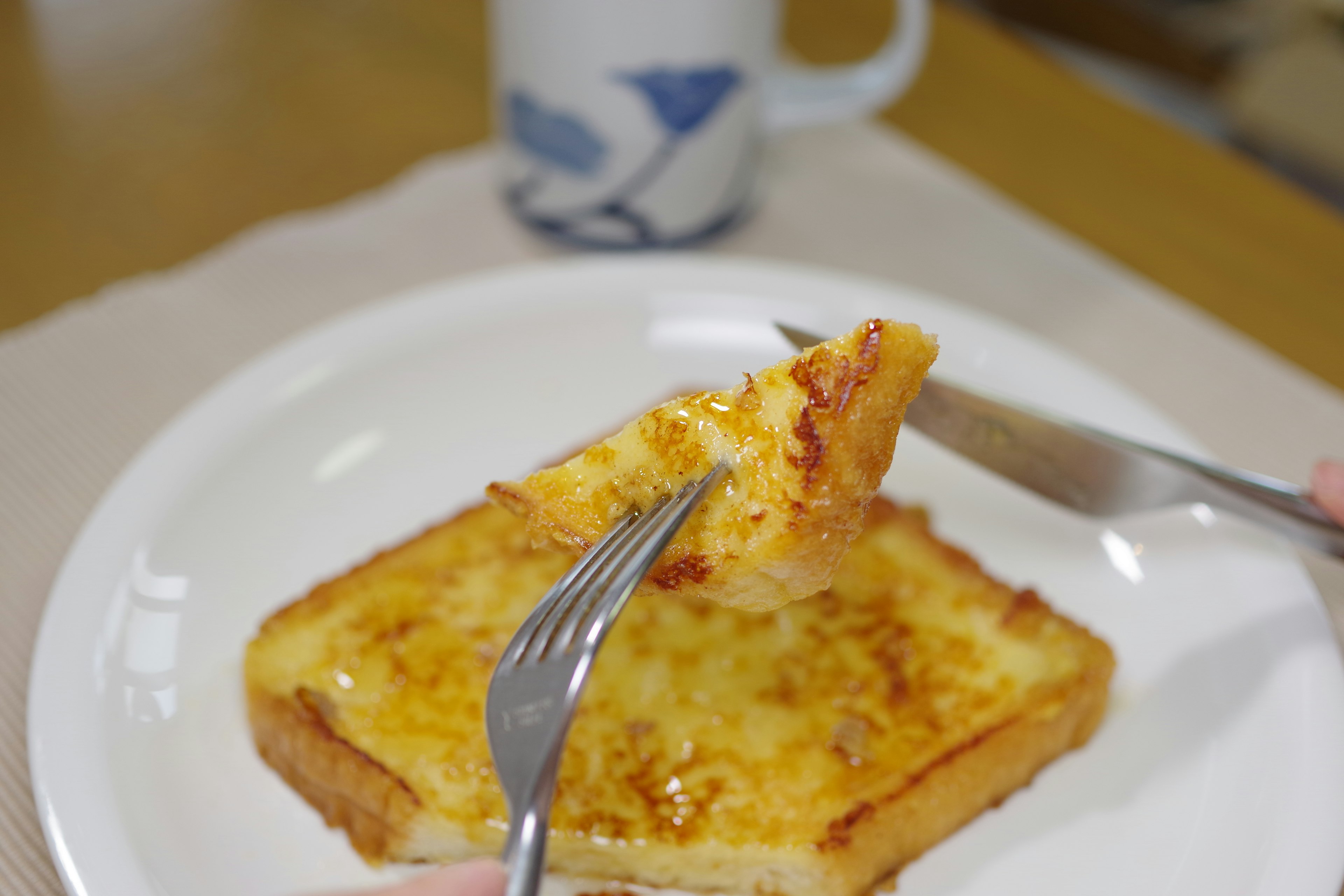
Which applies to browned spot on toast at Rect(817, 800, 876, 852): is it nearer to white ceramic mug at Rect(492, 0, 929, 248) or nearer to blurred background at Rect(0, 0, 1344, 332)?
white ceramic mug at Rect(492, 0, 929, 248)

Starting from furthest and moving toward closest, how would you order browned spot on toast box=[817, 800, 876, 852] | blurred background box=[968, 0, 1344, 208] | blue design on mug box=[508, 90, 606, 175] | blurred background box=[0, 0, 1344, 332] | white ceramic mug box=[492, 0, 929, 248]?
blurred background box=[968, 0, 1344, 208] < blurred background box=[0, 0, 1344, 332] < blue design on mug box=[508, 90, 606, 175] < white ceramic mug box=[492, 0, 929, 248] < browned spot on toast box=[817, 800, 876, 852]

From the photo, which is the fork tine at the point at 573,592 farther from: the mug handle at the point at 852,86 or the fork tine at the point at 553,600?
the mug handle at the point at 852,86

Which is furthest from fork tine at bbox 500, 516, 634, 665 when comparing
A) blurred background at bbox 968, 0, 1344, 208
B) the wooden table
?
blurred background at bbox 968, 0, 1344, 208

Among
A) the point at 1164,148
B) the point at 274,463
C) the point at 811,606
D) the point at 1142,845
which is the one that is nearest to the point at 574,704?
the point at 811,606

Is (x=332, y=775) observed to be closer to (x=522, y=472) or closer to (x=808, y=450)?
(x=522, y=472)

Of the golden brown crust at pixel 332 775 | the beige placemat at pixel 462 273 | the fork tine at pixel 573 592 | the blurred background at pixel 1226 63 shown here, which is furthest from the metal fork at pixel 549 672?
the blurred background at pixel 1226 63

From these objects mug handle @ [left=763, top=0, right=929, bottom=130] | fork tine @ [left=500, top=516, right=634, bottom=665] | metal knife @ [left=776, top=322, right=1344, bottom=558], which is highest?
mug handle @ [left=763, top=0, right=929, bottom=130]

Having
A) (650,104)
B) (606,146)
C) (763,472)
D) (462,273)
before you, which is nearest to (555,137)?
(606,146)
